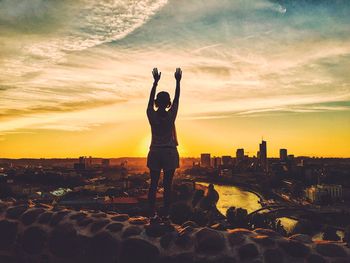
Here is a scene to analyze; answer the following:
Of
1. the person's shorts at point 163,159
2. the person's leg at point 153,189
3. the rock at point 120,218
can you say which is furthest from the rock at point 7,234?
the person's shorts at point 163,159

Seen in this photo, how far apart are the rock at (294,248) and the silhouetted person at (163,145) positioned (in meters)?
1.84

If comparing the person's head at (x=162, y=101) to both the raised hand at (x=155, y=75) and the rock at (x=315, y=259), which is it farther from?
the rock at (x=315, y=259)

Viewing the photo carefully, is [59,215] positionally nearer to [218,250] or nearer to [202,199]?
[218,250]

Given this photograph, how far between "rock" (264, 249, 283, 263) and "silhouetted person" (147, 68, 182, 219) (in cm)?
176

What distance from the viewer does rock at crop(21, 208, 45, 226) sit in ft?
17.4

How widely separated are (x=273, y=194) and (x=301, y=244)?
496 feet

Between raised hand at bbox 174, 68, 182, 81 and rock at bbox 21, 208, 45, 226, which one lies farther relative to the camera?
raised hand at bbox 174, 68, 182, 81

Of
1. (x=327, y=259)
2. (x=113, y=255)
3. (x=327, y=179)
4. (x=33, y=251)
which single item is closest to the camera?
(x=327, y=259)

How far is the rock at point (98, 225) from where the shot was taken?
4883 millimetres

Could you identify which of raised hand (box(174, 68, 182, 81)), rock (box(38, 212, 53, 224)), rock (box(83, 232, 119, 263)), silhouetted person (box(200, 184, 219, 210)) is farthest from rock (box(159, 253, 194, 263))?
silhouetted person (box(200, 184, 219, 210))

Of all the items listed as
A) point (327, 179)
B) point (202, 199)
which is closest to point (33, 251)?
point (202, 199)

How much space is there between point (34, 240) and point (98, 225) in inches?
36.3

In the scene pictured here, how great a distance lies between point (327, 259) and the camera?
384cm

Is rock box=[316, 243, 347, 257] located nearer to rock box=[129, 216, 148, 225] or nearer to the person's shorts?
rock box=[129, 216, 148, 225]
